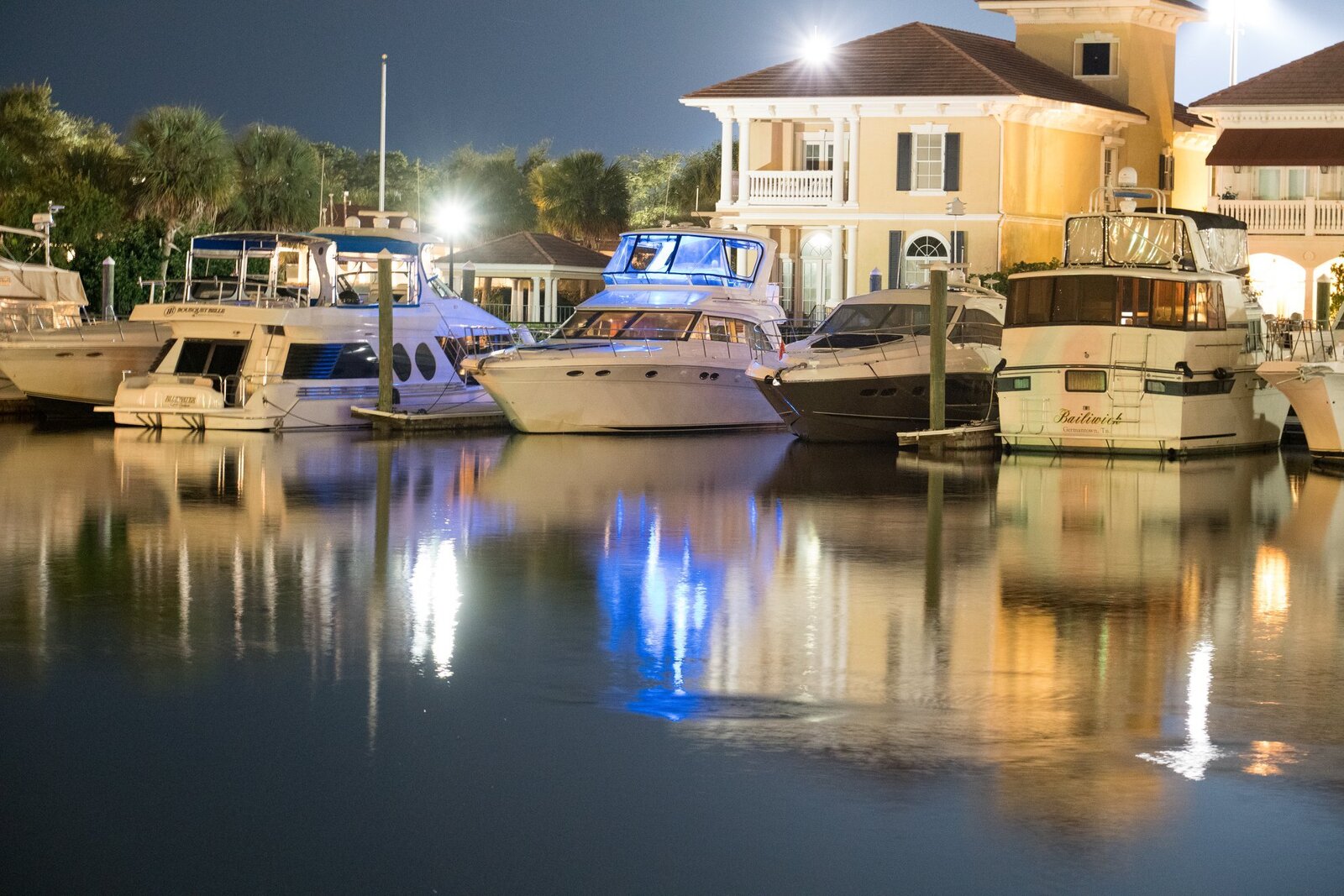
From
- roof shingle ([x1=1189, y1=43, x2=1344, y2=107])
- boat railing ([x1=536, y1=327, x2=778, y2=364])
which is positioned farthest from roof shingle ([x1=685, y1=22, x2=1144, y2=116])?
boat railing ([x1=536, y1=327, x2=778, y2=364])

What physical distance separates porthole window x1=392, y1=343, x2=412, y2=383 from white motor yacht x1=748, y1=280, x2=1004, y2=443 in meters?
5.84

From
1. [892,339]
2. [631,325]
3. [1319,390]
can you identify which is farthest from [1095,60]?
[1319,390]

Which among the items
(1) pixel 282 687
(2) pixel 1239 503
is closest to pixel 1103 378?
(2) pixel 1239 503

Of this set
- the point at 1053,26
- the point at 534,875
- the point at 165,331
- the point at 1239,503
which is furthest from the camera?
the point at 1053,26

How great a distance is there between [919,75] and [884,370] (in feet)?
56.3

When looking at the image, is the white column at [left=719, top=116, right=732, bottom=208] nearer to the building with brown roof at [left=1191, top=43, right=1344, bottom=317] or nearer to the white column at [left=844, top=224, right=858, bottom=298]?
the white column at [left=844, top=224, right=858, bottom=298]

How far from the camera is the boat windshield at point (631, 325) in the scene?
29.6 m

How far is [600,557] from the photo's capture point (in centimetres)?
1589

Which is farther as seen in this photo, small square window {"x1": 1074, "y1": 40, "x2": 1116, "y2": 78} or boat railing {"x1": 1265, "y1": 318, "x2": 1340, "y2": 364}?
small square window {"x1": 1074, "y1": 40, "x2": 1116, "y2": 78}

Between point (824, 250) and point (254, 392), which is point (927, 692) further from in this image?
point (824, 250)

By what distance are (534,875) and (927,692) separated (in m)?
3.72

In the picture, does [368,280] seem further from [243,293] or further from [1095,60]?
[1095,60]

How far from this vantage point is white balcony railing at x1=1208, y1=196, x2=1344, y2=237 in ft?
135

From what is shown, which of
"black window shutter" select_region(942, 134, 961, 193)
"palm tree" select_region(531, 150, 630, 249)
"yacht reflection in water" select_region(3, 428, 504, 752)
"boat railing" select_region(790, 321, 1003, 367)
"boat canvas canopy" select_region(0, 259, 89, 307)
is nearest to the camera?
"yacht reflection in water" select_region(3, 428, 504, 752)
